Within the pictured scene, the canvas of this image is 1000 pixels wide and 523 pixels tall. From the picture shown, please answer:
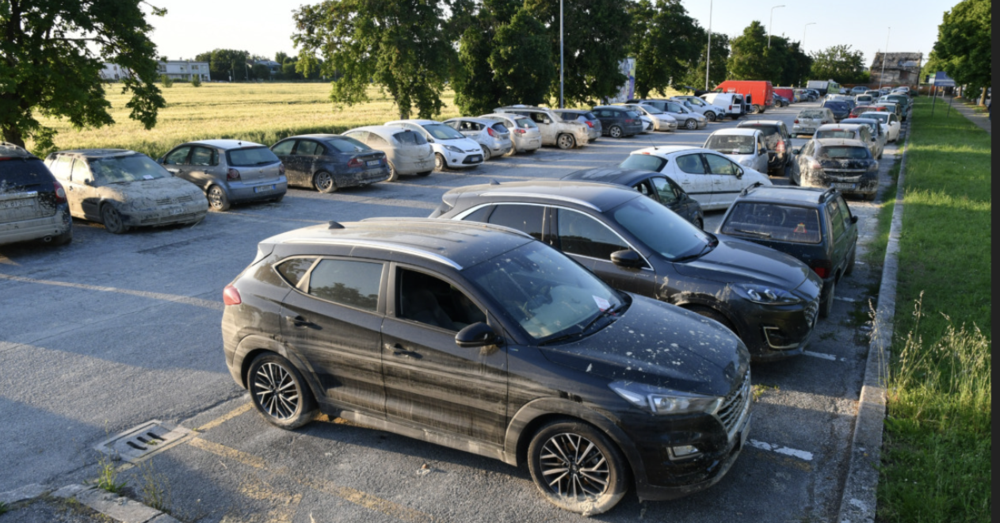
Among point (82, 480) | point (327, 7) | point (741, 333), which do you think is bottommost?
point (82, 480)

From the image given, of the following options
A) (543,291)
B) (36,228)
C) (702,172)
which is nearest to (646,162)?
(702,172)

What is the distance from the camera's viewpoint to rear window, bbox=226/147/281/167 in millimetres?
15414

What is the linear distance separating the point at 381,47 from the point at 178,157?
14.6m

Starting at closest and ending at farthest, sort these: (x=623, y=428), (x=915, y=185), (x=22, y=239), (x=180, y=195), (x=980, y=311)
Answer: (x=623, y=428), (x=980, y=311), (x=22, y=239), (x=180, y=195), (x=915, y=185)

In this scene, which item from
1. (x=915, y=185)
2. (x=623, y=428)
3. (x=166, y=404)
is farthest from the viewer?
(x=915, y=185)

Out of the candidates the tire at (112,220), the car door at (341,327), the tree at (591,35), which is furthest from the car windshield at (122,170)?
the tree at (591,35)

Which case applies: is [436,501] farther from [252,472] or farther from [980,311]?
[980,311]

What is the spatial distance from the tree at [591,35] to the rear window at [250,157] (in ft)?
92.9

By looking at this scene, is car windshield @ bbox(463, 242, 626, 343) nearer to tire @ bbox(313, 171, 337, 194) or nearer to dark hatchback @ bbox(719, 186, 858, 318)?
dark hatchback @ bbox(719, 186, 858, 318)

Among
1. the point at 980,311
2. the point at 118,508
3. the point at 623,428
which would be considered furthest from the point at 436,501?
the point at 980,311

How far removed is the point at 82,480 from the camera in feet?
16.4

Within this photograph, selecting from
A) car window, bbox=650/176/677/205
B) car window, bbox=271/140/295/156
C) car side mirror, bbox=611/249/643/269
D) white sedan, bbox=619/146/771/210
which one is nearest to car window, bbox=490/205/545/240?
car side mirror, bbox=611/249/643/269

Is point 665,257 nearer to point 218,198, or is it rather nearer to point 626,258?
point 626,258

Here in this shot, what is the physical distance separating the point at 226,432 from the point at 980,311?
26.8ft
